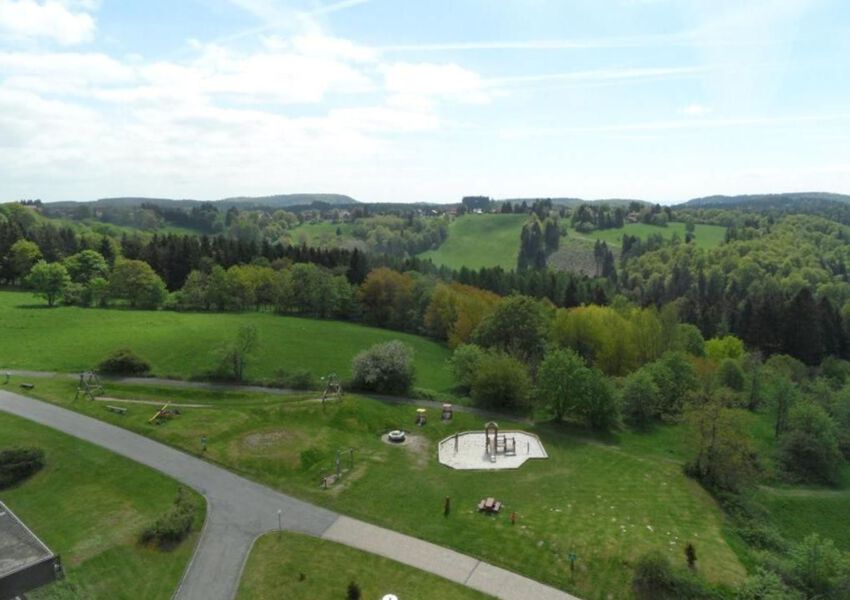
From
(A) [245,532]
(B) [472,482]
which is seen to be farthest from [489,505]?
(A) [245,532]

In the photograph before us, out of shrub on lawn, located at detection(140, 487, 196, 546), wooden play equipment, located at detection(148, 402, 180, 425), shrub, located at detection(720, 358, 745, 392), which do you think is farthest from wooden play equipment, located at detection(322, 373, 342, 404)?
shrub, located at detection(720, 358, 745, 392)

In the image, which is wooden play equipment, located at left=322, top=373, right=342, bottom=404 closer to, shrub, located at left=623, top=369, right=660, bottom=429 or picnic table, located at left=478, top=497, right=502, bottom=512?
picnic table, located at left=478, top=497, right=502, bottom=512

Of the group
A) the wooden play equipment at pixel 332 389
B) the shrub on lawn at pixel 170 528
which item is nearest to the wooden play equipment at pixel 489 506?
the shrub on lawn at pixel 170 528

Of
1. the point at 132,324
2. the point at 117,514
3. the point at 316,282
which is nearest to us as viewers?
the point at 117,514

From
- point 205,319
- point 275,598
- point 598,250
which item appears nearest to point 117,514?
point 275,598

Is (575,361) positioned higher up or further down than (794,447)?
higher up

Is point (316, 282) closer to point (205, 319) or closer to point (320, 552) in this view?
point (205, 319)
